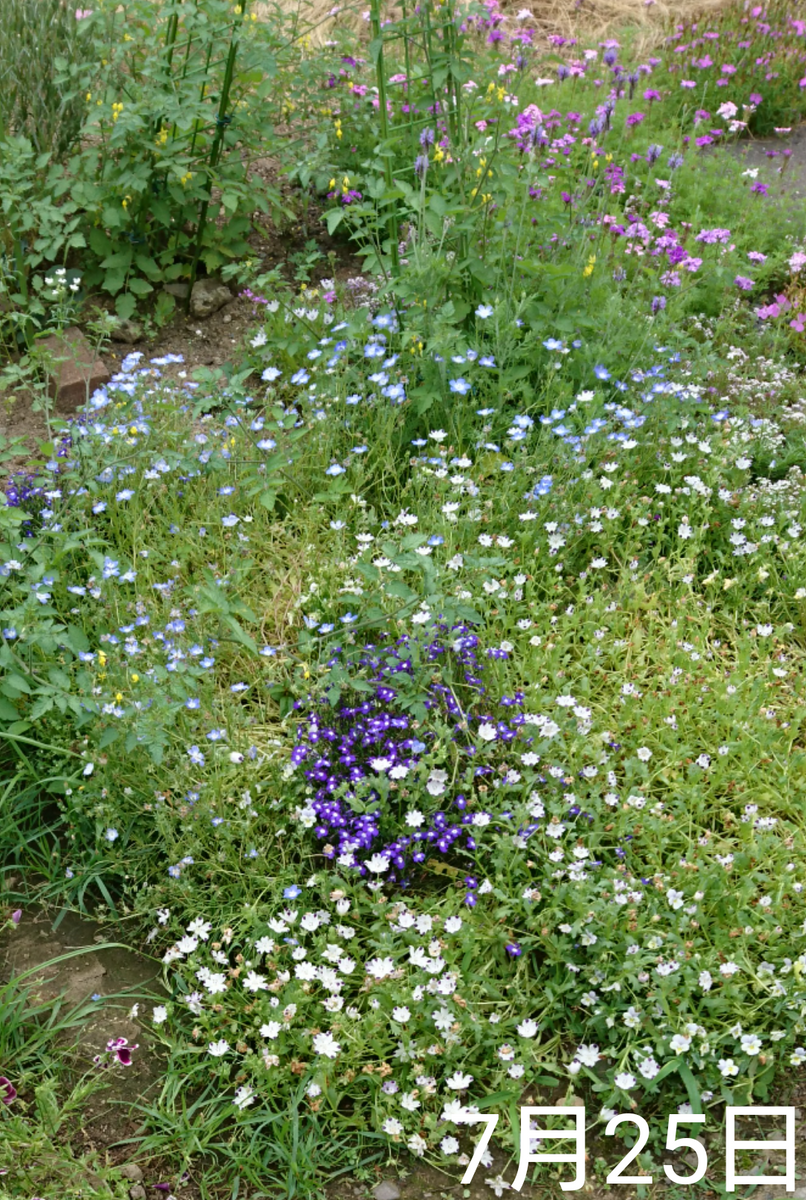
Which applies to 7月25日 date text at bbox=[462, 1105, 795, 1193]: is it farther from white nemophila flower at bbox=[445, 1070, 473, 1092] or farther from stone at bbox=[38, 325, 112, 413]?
stone at bbox=[38, 325, 112, 413]

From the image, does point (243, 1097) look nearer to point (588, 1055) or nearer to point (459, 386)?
point (588, 1055)

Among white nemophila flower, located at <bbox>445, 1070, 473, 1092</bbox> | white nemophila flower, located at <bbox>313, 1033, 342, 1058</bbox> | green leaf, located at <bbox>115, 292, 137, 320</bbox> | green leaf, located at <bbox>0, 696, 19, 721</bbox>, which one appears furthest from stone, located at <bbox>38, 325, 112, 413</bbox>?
white nemophila flower, located at <bbox>445, 1070, 473, 1092</bbox>

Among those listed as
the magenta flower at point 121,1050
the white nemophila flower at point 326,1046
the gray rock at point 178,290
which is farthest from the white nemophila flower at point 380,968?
the gray rock at point 178,290

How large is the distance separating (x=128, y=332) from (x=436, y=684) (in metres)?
2.53

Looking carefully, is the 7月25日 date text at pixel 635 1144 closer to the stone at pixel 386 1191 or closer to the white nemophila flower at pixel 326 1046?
the stone at pixel 386 1191

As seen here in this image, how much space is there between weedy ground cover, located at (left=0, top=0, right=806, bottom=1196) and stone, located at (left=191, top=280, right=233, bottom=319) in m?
0.17

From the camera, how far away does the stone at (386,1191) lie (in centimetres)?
→ 226

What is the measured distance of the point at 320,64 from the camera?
497cm

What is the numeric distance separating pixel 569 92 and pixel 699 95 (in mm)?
819

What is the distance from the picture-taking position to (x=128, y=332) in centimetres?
465

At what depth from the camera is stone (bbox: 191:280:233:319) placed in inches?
188

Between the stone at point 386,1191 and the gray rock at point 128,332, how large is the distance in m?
3.46

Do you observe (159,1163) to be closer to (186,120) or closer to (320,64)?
(186,120)

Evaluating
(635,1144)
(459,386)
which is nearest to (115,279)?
(459,386)
